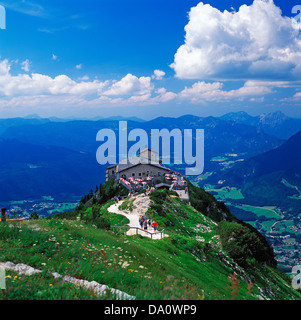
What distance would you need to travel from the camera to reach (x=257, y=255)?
107 ft

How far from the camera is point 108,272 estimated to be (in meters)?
10.2

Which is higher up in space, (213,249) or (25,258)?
(25,258)

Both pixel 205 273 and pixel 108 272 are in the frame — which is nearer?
pixel 108 272

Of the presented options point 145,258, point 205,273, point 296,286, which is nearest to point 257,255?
point 296,286

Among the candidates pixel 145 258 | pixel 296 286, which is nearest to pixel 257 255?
pixel 296 286

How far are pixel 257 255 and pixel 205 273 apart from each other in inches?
617
